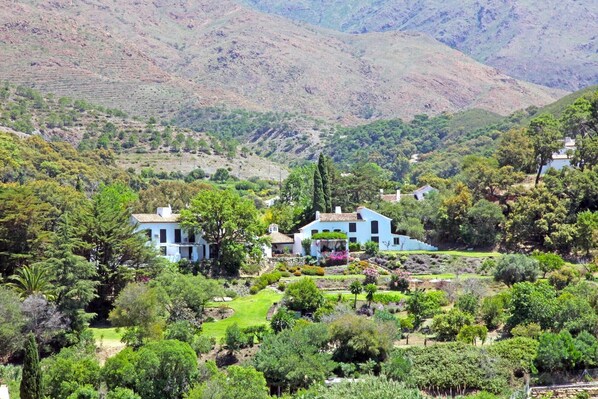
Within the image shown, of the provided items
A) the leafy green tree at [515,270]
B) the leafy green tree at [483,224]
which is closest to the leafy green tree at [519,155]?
the leafy green tree at [483,224]

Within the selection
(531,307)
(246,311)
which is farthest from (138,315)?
(531,307)

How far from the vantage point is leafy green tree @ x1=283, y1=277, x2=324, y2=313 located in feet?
156

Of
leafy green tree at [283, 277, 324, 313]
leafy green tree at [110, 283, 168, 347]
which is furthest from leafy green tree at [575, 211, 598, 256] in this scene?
leafy green tree at [110, 283, 168, 347]

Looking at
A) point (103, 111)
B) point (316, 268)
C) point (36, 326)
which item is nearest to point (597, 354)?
point (316, 268)

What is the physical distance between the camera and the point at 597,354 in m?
39.3

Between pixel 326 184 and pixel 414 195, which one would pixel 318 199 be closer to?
pixel 326 184

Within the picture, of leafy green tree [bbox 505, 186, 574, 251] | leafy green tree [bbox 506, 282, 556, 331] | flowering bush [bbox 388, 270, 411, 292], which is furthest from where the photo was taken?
leafy green tree [bbox 505, 186, 574, 251]

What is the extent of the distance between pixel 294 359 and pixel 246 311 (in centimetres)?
1045

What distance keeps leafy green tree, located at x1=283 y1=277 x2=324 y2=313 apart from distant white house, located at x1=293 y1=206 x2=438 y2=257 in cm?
1314

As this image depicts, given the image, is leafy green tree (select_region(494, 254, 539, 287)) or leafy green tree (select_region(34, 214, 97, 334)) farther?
leafy green tree (select_region(494, 254, 539, 287))

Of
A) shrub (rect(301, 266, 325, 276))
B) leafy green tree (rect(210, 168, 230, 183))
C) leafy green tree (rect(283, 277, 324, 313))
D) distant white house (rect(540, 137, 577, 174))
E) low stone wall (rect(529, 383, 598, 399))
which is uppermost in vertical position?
leafy green tree (rect(210, 168, 230, 183))

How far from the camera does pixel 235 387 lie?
3512cm

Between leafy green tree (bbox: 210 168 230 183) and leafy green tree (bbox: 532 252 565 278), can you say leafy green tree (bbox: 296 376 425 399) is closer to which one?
leafy green tree (bbox: 532 252 565 278)

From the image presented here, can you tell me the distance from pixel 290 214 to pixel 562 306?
98.0 feet
